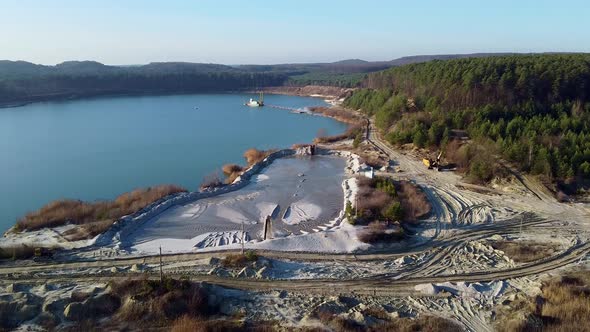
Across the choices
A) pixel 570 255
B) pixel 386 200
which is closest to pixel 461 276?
pixel 570 255

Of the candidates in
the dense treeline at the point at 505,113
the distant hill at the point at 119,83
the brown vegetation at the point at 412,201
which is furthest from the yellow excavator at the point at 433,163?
the distant hill at the point at 119,83

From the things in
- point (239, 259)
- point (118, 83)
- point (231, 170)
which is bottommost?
point (231, 170)

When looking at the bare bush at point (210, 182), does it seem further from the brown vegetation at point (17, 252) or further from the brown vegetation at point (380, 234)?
the brown vegetation at point (380, 234)

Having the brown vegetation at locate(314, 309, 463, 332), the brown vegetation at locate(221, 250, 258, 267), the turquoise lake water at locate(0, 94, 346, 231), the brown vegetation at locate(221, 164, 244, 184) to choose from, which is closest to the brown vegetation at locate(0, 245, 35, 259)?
the turquoise lake water at locate(0, 94, 346, 231)

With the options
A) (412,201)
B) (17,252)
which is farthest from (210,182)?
(17,252)

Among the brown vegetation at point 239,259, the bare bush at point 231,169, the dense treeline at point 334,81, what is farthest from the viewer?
the dense treeline at point 334,81

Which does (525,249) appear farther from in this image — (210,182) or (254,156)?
(254,156)
